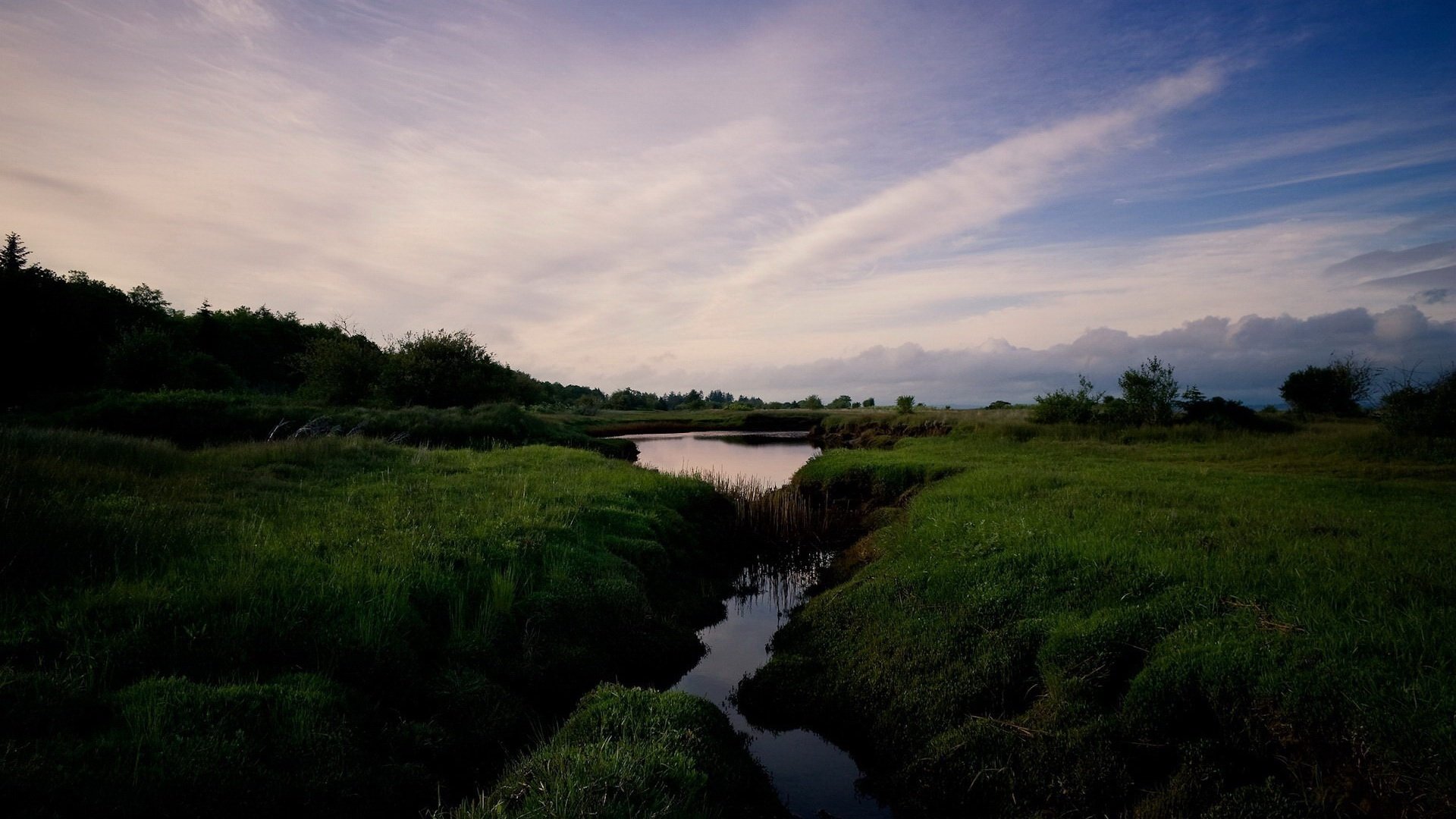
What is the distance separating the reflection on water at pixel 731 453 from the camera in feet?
114

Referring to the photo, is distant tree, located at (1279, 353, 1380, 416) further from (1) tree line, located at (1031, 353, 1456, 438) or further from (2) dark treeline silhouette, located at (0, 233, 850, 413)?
(2) dark treeline silhouette, located at (0, 233, 850, 413)

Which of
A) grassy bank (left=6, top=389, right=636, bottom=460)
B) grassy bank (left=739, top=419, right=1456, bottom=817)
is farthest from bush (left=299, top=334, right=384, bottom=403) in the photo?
grassy bank (left=739, top=419, right=1456, bottom=817)

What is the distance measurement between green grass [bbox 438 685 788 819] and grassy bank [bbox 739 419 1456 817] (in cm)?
199

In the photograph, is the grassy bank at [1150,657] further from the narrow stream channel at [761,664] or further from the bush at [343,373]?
the bush at [343,373]

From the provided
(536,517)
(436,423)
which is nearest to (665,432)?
Answer: (436,423)

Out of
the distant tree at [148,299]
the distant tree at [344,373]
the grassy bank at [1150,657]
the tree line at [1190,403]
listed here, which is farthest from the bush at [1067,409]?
the distant tree at [148,299]

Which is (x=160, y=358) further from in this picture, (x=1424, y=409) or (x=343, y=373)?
(x=1424, y=409)

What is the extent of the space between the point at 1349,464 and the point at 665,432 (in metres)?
64.9

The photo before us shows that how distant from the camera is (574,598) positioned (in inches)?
372

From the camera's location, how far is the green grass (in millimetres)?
4688

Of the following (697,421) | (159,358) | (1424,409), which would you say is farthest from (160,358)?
(697,421)

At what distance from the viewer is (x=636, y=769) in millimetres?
5227

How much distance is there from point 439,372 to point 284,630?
34046 millimetres

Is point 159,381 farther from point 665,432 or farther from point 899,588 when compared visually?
point 665,432
